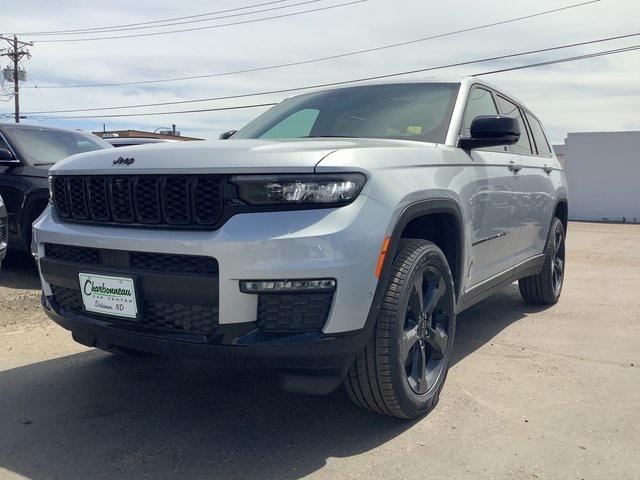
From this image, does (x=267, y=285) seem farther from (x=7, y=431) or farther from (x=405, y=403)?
(x=7, y=431)

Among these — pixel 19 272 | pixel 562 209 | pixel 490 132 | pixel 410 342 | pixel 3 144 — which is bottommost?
pixel 19 272

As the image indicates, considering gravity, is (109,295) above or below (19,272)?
above

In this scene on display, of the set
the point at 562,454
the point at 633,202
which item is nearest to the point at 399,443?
the point at 562,454

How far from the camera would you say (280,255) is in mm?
2498

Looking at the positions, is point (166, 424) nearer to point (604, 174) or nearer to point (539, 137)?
point (539, 137)

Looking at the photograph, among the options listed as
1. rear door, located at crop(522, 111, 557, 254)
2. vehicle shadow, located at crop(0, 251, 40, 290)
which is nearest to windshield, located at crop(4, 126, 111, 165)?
vehicle shadow, located at crop(0, 251, 40, 290)

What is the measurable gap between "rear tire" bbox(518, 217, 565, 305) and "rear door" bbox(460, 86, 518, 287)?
3.73 ft

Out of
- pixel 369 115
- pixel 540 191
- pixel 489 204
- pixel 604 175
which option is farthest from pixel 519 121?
pixel 604 175

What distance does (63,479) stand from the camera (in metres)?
2.61

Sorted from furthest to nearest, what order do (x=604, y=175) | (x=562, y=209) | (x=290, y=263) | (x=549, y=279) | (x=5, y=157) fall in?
(x=604, y=175) < (x=5, y=157) < (x=562, y=209) < (x=549, y=279) < (x=290, y=263)

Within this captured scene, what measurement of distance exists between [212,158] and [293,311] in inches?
29.4

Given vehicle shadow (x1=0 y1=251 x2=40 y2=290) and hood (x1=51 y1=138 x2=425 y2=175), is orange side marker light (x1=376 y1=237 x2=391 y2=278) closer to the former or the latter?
hood (x1=51 y1=138 x2=425 y2=175)

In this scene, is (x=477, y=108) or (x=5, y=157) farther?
(x=5, y=157)

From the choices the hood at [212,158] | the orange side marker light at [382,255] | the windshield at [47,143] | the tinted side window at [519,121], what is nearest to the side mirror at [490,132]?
the hood at [212,158]
